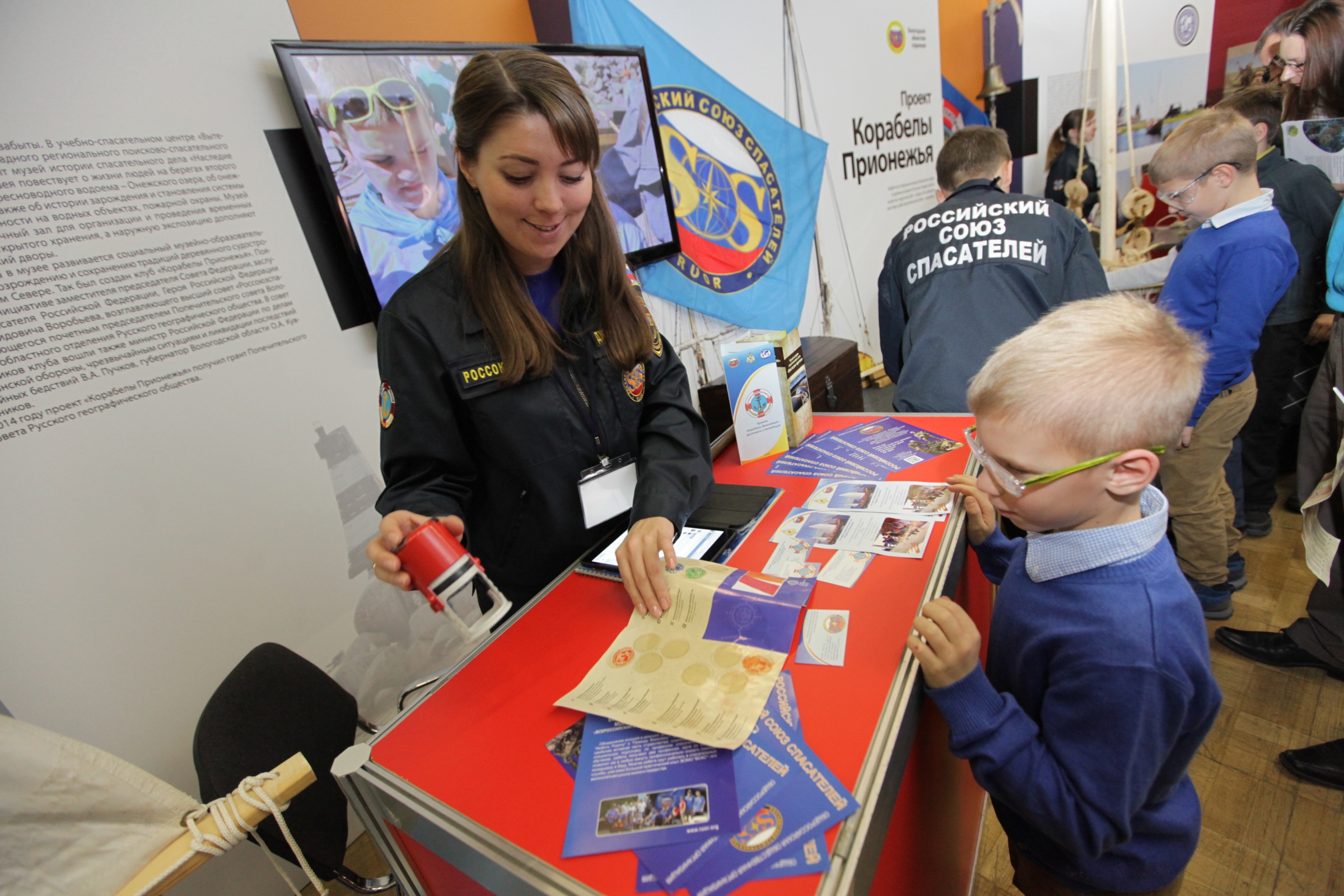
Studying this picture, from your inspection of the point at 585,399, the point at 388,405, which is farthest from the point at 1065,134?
the point at 388,405

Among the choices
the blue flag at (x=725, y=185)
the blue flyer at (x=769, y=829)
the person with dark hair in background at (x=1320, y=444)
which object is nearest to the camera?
the blue flyer at (x=769, y=829)

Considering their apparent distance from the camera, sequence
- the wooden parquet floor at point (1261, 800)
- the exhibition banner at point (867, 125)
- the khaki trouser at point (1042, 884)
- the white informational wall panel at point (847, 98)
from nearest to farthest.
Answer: the khaki trouser at point (1042, 884)
the wooden parquet floor at point (1261, 800)
the white informational wall panel at point (847, 98)
the exhibition banner at point (867, 125)

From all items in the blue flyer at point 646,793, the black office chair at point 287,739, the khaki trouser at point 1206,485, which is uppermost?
the blue flyer at point 646,793

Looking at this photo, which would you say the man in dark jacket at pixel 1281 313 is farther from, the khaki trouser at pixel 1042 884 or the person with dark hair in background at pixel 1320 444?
the khaki trouser at pixel 1042 884

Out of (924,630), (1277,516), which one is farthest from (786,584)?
(1277,516)

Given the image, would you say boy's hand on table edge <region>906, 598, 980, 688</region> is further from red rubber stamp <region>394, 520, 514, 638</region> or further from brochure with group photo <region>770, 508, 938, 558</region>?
red rubber stamp <region>394, 520, 514, 638</region>

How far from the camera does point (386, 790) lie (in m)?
0.85

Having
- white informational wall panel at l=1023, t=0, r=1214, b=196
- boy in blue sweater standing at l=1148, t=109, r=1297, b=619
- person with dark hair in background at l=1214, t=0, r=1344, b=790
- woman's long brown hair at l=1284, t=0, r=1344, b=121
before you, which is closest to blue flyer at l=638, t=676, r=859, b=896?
person with dark hair in background at l=1214, t=0, r=1344, b=790

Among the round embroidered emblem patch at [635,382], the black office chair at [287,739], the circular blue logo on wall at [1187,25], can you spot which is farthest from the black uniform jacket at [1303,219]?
the circular blue logo on wall at [1187,25]

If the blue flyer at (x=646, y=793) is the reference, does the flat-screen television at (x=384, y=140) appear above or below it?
above

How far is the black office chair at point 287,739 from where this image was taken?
1.17 m

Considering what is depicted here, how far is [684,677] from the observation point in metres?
0.90

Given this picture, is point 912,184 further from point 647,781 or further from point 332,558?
point 647,781

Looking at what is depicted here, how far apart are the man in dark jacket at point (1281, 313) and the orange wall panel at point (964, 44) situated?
2.97 m
